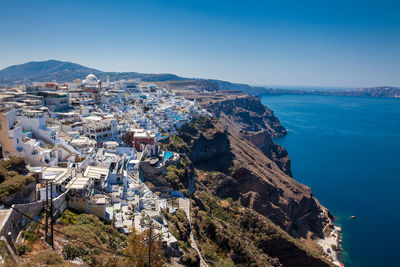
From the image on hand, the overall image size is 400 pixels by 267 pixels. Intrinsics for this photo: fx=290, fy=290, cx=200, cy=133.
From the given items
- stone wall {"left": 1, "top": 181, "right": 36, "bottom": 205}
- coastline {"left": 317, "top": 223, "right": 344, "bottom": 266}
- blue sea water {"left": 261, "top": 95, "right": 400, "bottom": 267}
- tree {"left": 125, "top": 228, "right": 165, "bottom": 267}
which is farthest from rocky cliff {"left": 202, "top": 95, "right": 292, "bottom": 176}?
tree {"left": 125, "top": 228, "right": 165, "bottom": 267}

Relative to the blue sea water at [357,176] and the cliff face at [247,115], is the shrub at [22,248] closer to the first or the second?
the blue sea water at [357,176]

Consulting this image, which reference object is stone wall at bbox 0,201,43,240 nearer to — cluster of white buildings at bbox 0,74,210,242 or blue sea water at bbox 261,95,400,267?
cluster of white buildings at bbox 0,74,210,242

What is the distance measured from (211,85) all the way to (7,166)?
176525 millimetres

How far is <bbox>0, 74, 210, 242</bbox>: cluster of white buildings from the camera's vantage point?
20031mm

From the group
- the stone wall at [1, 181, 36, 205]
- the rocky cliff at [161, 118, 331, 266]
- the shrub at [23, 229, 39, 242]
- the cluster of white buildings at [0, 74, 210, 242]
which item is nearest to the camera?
the shrub at [23, 229, 39, 242]

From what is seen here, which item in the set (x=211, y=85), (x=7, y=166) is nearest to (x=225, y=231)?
(x=7, y=166)

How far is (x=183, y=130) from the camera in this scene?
175ft

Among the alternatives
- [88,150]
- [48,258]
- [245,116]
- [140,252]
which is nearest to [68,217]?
[48,258]

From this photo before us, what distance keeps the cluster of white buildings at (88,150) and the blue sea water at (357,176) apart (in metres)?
32.8

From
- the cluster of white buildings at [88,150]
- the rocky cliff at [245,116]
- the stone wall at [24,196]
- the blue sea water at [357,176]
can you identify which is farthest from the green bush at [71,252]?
the rocky cliff at [245,116]

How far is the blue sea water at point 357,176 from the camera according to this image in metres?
45.2

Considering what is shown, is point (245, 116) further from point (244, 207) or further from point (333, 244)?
point (244, 207)

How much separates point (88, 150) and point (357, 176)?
66.0m

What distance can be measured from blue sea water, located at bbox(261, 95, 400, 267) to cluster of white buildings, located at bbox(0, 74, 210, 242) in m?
32.8
